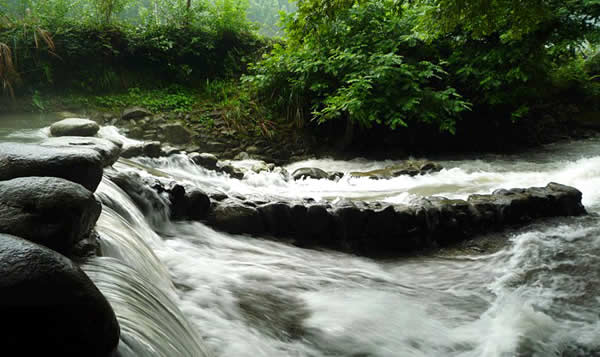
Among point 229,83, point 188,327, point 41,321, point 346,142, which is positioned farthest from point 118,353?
point 229,83

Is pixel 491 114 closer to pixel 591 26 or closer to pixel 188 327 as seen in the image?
pixel 591 26

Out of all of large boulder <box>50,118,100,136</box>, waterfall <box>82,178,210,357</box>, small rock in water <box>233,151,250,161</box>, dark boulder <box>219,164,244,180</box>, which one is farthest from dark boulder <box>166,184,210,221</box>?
small rock in water <box>233,151,250,161</box>

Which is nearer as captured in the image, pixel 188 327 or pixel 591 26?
pixel 188 327

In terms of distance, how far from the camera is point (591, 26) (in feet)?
25.8

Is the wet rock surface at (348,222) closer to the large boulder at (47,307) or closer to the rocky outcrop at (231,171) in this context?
the rocky outcrop at (231,171)

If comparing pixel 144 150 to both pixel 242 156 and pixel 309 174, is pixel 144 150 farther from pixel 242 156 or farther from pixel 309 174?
pixel 309 174

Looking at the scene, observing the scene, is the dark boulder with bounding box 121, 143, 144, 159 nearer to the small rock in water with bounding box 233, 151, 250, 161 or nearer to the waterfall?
the small rock in water with bounding box 233, 151, 250, 161

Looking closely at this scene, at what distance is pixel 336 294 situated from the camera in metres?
3.12

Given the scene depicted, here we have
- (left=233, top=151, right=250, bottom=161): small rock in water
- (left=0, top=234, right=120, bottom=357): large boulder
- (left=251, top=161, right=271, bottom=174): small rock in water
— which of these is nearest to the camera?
(left=0, top=234, right=120, bottom=357): large boulder

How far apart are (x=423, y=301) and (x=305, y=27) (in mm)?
3456

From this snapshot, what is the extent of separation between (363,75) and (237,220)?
5.43m

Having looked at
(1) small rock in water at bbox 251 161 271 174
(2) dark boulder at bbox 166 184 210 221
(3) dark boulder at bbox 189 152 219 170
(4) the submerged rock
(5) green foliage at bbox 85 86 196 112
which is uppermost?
(5) green foliage at bbox 85 86 196 112

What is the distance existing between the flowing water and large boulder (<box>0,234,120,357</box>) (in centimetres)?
19

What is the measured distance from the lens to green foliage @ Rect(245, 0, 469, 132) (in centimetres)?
804
